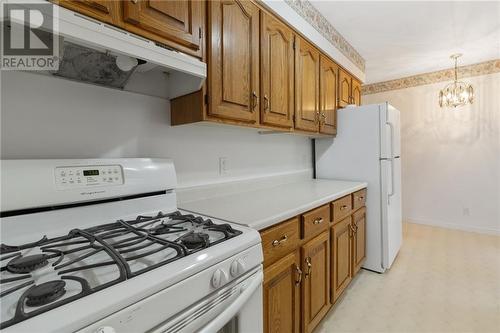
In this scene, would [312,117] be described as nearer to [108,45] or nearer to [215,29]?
[215,29]

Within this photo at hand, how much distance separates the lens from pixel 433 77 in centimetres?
366

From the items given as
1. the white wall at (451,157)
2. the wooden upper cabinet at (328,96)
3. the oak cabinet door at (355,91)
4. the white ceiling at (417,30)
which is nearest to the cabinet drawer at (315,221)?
the wooden upper cabinet at (328,96)

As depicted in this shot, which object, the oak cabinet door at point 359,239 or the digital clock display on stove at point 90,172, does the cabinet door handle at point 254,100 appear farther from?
the oak cabinet door at point 359,239

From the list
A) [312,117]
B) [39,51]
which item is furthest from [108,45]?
[312,117]

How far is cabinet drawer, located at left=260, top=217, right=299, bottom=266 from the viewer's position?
3.55ft

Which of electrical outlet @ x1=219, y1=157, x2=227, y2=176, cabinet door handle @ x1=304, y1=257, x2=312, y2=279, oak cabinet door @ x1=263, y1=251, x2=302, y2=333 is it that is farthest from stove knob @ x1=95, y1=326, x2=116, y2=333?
electrical outlet @ x1=219, y1=157, x2=227, y2=176

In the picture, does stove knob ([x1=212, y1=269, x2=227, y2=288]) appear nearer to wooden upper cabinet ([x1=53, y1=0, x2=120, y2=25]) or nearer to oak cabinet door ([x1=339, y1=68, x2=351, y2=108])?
wooden upper cabinet ([x1=53, y1=0, x2=120, y2=25])

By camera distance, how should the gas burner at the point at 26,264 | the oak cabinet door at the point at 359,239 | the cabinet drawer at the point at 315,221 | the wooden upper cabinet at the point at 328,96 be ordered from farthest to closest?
the wooden upper cabinet at the point at 328,96 < the oak cabinet door at the point at 359,239 < the cabinet drawer at the point at 315,221 < the gas burner at the point at 26,264

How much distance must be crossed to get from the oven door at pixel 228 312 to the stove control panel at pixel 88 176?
63 cm

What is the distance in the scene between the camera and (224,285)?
2.30 ft

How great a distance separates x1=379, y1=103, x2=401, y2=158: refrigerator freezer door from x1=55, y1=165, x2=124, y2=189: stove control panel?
84.8 inches

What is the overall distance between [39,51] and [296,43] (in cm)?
154

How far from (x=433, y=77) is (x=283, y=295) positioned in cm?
407

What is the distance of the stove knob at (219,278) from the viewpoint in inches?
26.3
